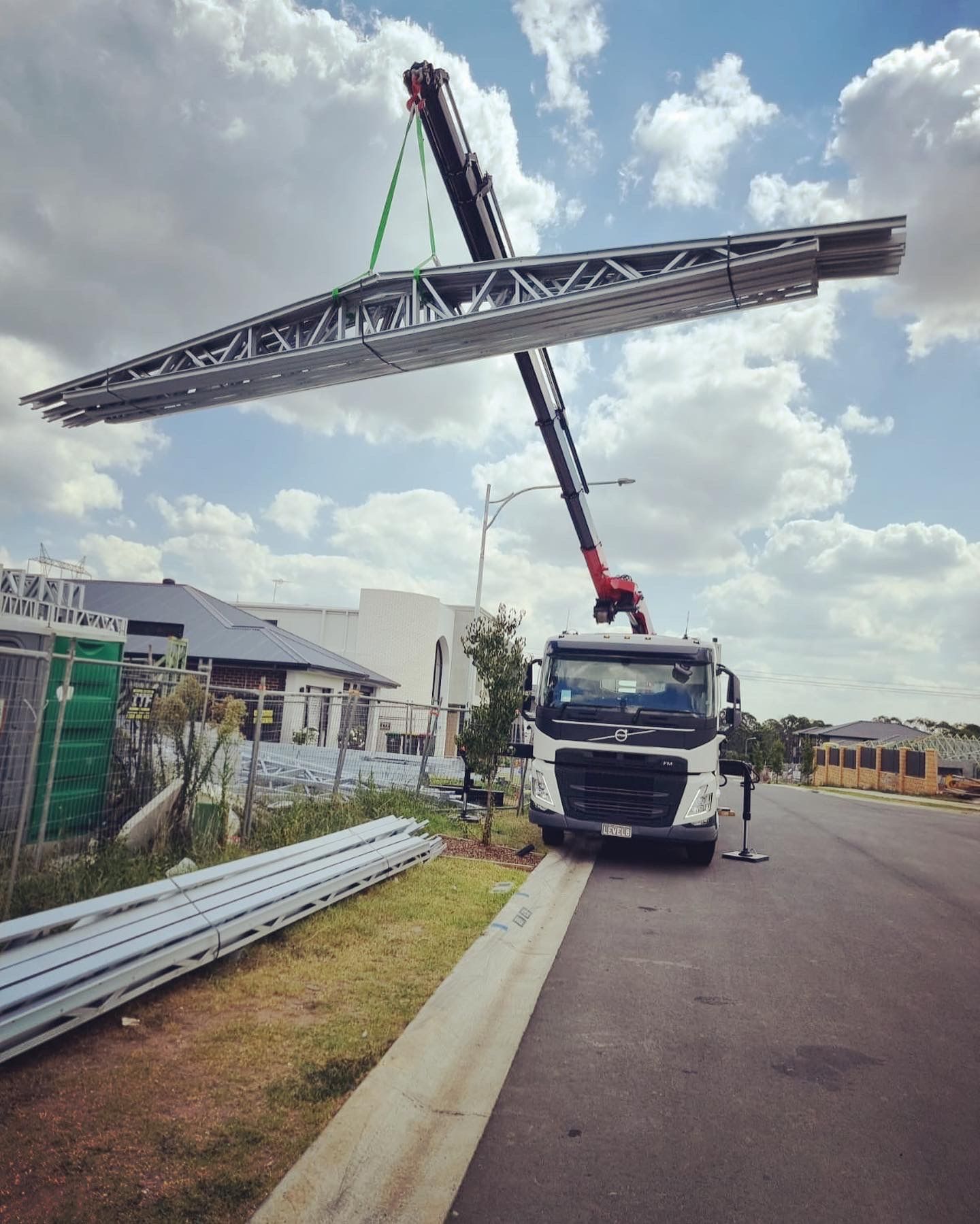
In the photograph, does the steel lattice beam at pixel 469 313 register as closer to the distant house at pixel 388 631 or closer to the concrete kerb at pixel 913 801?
the concrete kerb at pixel 913 801

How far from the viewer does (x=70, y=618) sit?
12188mm

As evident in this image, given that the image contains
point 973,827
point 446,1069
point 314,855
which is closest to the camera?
point 446,1069

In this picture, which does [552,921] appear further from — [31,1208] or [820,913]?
[31,1208]

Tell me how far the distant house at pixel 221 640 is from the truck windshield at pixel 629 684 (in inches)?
708

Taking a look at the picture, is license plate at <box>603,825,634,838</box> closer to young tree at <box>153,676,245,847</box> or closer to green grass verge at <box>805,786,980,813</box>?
young tree at <box>153,676,245,847</box>

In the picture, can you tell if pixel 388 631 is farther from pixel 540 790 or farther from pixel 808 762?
pixel 540 790

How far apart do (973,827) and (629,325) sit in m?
18.2

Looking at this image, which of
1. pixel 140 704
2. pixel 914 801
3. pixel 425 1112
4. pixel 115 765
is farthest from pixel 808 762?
pixel 425 1112

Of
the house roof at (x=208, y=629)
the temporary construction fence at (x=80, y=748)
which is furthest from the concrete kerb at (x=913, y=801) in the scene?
the temporary construction fence at (x=80, y=748)

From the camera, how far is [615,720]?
37.4ft

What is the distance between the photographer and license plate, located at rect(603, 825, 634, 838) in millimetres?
10883

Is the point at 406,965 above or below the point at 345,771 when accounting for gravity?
below

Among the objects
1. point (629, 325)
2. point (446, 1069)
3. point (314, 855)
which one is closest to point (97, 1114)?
point (446, 1069)

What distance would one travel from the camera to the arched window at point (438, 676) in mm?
49219
